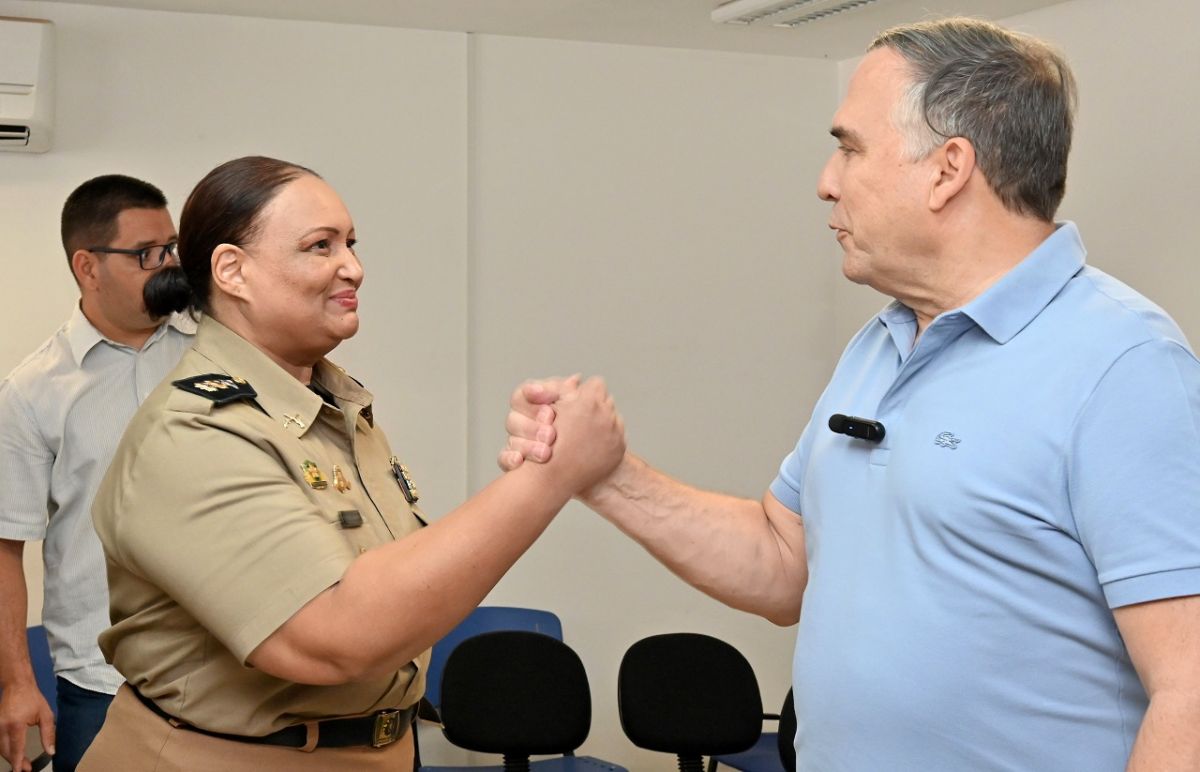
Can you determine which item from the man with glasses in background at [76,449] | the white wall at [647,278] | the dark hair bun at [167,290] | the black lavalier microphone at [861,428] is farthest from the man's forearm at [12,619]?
the black lavalier microphone at [861,428]

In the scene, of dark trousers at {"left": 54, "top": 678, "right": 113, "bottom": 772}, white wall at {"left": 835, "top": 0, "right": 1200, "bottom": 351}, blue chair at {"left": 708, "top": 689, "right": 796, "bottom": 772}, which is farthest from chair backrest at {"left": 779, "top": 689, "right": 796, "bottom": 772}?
dark trousers at {"left": 54, "top": 678, "right": 113, "bottom": 772}

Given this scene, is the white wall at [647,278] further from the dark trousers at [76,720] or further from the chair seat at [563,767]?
the dark trousers at [76,720]

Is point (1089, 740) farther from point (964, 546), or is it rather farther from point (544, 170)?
point (544, 170)

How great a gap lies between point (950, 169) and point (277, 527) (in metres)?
1.05

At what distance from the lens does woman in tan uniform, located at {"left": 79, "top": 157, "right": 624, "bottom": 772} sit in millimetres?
1775

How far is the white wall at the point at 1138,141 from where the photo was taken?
14.5ft

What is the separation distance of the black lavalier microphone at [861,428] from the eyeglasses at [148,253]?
2.50 m

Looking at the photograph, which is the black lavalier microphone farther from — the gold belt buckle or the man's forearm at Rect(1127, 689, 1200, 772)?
the gold belt buckle

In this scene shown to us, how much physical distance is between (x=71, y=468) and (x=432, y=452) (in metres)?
1.95

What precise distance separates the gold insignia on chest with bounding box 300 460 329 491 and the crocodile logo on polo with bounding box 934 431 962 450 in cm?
95

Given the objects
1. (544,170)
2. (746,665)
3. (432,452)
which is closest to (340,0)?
(544,170)

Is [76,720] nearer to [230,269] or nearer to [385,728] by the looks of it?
[385,728]

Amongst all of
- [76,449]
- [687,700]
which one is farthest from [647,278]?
[76,449]

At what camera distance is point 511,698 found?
14.0 ft
